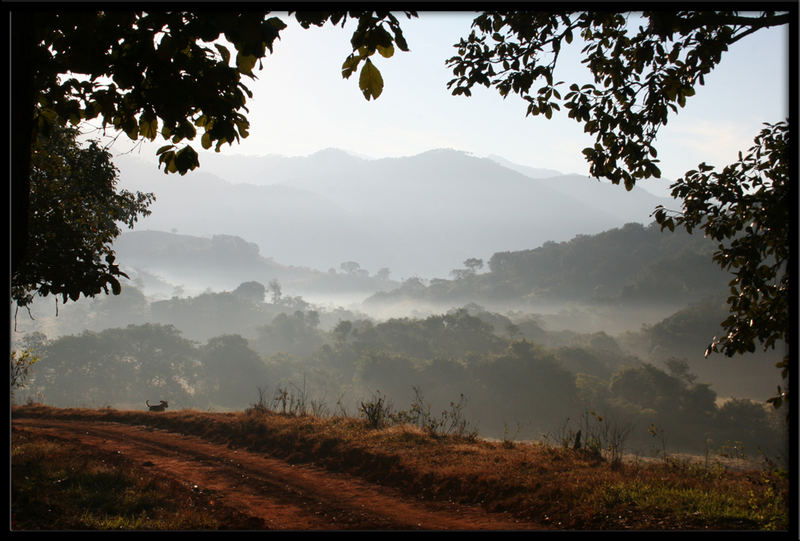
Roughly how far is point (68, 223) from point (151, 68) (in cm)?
591

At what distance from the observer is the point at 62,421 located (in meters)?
12.2

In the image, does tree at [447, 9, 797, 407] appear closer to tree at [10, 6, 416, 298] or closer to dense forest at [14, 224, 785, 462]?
tree at [10, 6, 416, 298]

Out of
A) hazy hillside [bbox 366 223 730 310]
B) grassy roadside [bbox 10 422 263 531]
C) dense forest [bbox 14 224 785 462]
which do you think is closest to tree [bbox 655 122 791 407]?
grassy roadside [bbox 10 422 263 531]

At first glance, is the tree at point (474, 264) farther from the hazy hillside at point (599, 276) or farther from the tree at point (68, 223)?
the tree at point (68, 223)

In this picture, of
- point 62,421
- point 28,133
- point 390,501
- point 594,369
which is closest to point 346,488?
point 390,501

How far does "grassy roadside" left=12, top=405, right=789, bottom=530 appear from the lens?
481cm


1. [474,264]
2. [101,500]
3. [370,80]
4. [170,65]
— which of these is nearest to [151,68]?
[170,65]

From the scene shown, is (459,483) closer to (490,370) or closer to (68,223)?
(68,223)

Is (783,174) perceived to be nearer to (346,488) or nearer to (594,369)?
(346,488)

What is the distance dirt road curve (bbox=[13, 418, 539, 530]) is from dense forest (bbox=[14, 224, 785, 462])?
54.8 feet

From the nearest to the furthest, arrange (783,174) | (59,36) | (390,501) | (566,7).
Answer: (566,7) < (59,36) < (783,174) < (390,501)

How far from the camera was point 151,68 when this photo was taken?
3209mm

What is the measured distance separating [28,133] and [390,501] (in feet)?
18.0

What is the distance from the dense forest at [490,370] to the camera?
39.8 meters
